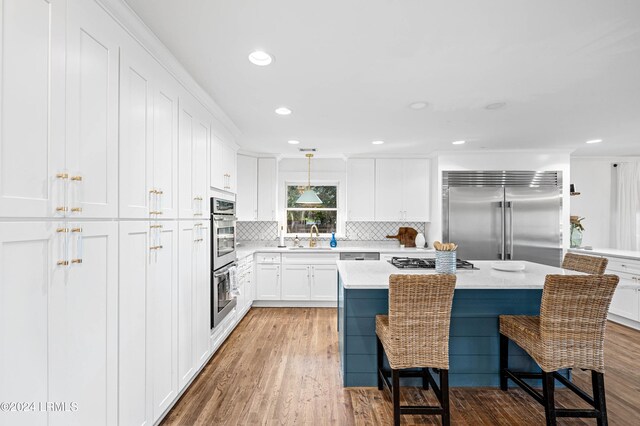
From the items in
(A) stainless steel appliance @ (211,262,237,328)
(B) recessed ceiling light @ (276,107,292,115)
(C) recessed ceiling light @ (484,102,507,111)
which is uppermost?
(B) recessed ceiling light @ (276,107,292,115)

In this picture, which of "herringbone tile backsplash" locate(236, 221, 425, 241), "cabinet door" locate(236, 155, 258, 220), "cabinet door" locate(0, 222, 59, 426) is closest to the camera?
"cabinet door" locate(0, 222, 59, 426)

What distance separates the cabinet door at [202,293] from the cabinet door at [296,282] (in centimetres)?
193

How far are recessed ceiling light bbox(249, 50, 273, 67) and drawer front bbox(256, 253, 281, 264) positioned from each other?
10.3 feet

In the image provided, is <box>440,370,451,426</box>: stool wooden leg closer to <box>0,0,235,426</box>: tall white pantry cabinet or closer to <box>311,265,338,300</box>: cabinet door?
<box>0,0,235,426</box>: tall white pantry cabinet

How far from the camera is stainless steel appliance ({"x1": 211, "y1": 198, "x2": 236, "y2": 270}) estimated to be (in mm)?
2891

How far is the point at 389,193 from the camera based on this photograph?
5133 millimetres

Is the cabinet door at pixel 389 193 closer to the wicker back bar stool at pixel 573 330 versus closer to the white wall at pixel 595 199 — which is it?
the white wall at pixel 595 199

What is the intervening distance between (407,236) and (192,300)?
375 centimetres

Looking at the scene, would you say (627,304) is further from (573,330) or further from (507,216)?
(573,330)

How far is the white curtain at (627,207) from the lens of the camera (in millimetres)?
4980

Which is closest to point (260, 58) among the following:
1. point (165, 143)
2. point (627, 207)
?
point (165, 143)

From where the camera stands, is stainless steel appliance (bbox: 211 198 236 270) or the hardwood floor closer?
the hardwood floor

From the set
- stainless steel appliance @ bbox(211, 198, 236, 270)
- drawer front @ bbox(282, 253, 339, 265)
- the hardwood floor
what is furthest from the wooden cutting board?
stainless steel appliance @ bbox(211, 198, 236, 270)

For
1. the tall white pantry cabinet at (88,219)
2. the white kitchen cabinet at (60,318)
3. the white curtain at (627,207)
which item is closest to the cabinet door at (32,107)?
the tall white pantry cabinet at (88,219)
